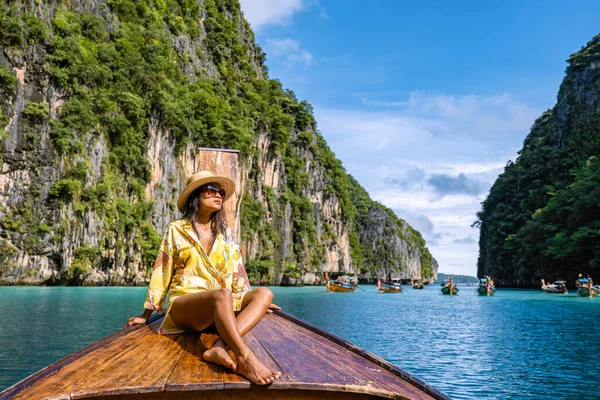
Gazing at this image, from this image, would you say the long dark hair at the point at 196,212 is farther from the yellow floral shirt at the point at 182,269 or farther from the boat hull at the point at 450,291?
the boat hull at the point at 450,291

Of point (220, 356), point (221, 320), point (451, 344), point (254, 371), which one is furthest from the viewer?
point (451, 344)

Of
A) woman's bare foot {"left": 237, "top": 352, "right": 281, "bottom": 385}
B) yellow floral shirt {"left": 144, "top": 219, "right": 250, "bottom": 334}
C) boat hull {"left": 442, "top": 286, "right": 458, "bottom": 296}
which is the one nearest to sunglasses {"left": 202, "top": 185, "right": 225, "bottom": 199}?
yellow floral shirt {"left": 144, "top": 219, "right": 250, "bottom": 334}

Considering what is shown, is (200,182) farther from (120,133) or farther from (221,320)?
(120,133)

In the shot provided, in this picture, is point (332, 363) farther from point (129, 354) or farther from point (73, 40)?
point (73, 40)

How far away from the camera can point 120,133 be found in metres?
31.5

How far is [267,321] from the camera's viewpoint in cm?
362

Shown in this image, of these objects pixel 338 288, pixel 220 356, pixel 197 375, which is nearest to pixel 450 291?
pixel 338 288

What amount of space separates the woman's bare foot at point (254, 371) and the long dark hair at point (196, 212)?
1158 millimetres

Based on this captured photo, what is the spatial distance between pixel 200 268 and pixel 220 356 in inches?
34.4

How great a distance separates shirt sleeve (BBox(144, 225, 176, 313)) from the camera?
3014 millimetres

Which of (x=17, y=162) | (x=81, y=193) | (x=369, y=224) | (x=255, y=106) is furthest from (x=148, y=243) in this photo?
(x=369, y=224)

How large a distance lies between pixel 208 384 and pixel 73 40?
3178cm

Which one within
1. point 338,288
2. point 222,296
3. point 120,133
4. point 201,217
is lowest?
point 338,288

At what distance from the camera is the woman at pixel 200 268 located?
107 inches
